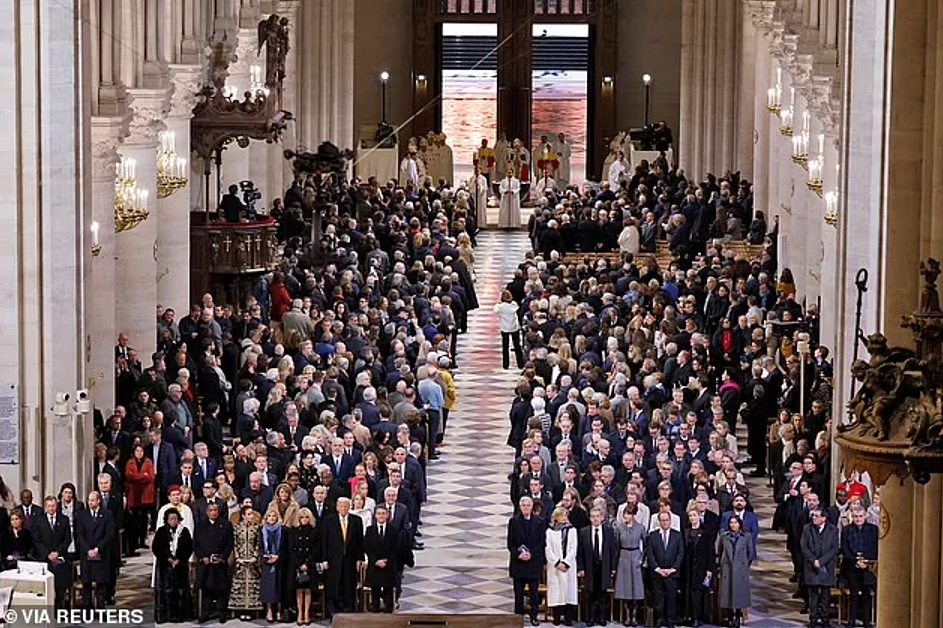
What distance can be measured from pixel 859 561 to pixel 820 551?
0.44m

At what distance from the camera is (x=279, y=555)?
26.5m

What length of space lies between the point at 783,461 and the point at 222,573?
8512 mm

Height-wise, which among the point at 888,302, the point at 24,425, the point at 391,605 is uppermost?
the point at 888,302

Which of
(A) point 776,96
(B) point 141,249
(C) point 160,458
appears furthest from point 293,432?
(A) point 776,96

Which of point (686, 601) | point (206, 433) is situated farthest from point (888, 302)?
point (206, 433)

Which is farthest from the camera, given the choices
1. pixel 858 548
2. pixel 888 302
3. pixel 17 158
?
pixel 17 158

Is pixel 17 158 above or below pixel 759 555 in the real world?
above

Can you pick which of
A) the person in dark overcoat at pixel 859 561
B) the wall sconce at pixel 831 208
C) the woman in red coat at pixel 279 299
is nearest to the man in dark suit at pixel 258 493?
the person in dark overcoat at pixel 859 561

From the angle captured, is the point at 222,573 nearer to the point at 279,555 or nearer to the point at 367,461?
the point at 279,555

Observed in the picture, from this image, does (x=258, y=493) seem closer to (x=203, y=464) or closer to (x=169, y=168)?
(x=203, y=464)

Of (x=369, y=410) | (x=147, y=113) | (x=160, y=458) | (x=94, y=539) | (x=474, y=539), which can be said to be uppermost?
(x=147, y=113)

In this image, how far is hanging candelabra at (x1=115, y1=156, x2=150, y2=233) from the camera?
116 ft

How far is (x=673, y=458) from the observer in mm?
29047

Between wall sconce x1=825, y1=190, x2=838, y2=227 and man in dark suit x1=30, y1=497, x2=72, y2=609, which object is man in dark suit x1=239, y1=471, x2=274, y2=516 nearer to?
man in dark suit x1=30, y1=497, x2=72, y2=609
